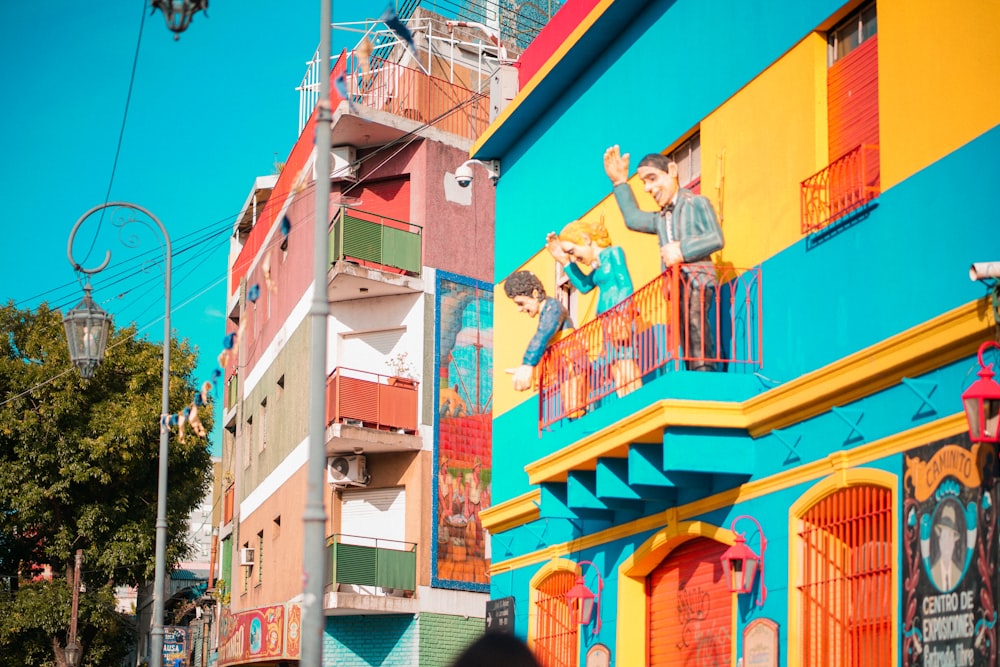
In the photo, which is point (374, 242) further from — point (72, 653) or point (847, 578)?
point (847, 578)

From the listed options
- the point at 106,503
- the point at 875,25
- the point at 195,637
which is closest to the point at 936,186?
the point at 875,25

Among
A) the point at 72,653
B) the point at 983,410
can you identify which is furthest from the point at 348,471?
the point at 983,410

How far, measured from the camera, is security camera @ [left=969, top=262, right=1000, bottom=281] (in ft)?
29.4

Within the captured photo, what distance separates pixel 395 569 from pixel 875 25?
15.8 m

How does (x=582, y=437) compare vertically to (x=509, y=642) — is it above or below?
above

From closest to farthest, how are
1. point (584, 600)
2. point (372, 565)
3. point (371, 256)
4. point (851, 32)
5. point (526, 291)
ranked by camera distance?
point (851, 32)
point (584, 600)
point (526, 291)
point (372, 565)
point (371, 256)

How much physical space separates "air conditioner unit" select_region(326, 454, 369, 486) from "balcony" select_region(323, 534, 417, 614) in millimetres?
1259

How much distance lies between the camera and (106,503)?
1331 inches

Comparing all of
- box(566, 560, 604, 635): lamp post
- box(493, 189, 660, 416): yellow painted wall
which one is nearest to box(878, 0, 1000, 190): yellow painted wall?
box(493, 189, 660, 416): yellow painted wall

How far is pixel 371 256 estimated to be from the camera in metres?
26.2

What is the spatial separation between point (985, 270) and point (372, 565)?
17498 millimetres

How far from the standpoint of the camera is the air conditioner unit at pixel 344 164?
27891 millimetres

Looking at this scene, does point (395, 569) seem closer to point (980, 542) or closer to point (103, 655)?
point (103, 655)

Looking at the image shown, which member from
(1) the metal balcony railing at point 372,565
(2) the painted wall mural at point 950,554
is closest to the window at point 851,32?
(2) the painted wall mural at point 950,554
